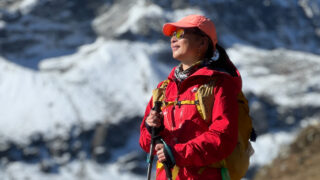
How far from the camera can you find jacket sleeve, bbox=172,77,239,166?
570 cm

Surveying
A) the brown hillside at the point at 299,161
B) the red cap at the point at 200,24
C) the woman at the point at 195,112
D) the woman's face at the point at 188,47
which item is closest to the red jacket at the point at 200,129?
the woman at the point at 195,112

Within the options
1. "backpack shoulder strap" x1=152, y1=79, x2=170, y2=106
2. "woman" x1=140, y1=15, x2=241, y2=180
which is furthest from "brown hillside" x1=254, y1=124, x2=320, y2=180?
"woman" x1=140, y1=15, x2=241, y2=180

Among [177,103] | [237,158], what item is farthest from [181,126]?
[237,158]

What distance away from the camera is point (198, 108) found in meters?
5.98

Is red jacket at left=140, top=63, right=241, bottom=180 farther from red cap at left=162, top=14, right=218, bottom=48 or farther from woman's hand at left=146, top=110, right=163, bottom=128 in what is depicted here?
red cap at left=162, top=14, right=218, bottom=48

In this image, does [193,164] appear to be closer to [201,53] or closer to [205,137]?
[205,137]

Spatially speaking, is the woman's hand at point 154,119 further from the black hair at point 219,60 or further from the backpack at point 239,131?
the black hair at point 219,60

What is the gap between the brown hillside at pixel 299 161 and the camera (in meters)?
20.2

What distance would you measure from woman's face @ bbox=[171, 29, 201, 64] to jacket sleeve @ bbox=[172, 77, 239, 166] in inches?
25.3

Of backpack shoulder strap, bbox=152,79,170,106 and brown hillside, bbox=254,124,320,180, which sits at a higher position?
backpack shoulder strap, bbox=152,79,170,106

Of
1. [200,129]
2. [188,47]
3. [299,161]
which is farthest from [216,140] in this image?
[299,161]

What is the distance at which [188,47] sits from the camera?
632 centimetres

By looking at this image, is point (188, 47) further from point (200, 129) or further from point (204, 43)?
point (200, 129)

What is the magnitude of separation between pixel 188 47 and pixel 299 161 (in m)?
16.8
